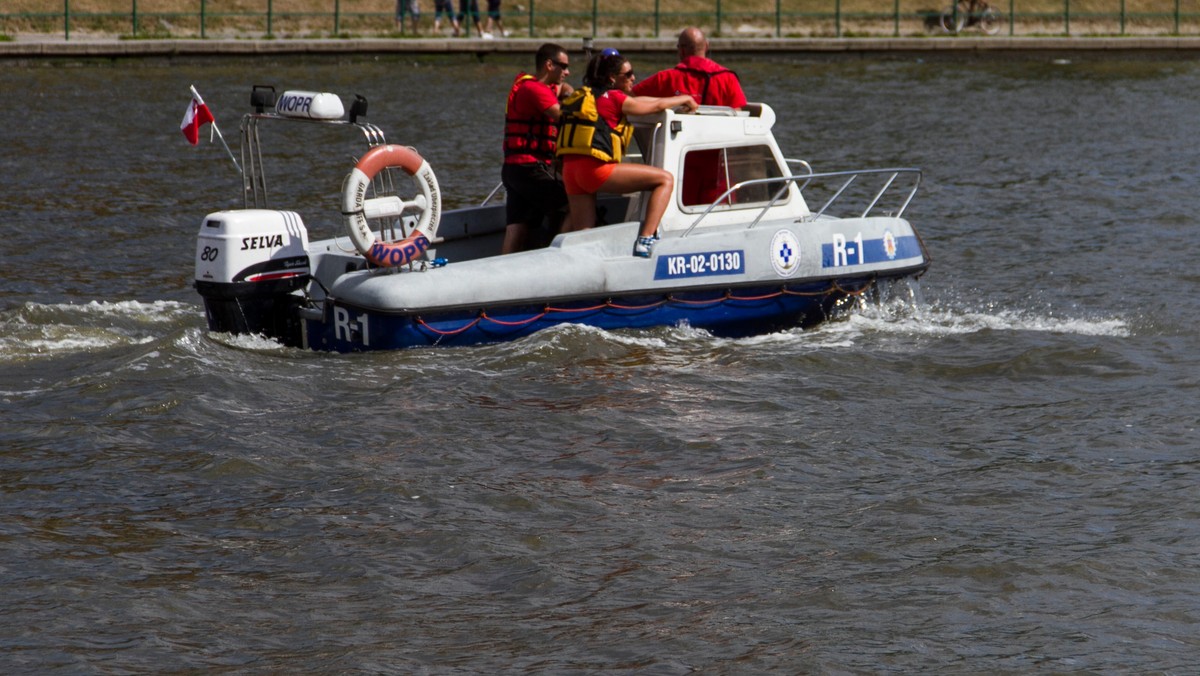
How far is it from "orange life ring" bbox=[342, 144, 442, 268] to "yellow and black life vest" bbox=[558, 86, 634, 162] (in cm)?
99

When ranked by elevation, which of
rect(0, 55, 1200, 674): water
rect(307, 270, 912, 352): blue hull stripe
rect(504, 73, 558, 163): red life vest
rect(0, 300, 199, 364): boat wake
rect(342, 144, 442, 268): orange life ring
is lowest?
rect(0, 55, 1200, 674): water

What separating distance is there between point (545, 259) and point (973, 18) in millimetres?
30843

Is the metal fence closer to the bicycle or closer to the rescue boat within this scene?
the bicycle

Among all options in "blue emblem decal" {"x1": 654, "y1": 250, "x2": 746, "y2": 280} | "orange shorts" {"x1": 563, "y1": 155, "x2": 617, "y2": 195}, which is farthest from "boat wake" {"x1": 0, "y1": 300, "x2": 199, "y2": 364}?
"blue emblem decal" {"x1": 654, "y1": 250, "x2": 746, "y2": 280}

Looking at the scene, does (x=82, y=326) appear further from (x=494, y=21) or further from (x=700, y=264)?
(x=494, y=21)

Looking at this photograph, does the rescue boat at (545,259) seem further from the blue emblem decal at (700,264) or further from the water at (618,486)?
the water at (618,486)

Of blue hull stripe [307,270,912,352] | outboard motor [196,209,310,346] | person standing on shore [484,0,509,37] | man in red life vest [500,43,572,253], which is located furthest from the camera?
person standing on shore [484,0,509,37]

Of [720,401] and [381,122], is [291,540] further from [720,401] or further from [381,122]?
[381,122]

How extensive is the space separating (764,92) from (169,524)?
22.9m

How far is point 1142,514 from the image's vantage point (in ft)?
26.4

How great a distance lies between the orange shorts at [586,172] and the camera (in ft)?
35.9

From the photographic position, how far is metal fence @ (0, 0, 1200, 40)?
113 ft

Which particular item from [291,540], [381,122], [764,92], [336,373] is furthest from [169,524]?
[764,92]

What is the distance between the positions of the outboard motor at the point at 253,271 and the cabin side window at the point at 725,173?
2.81 m
